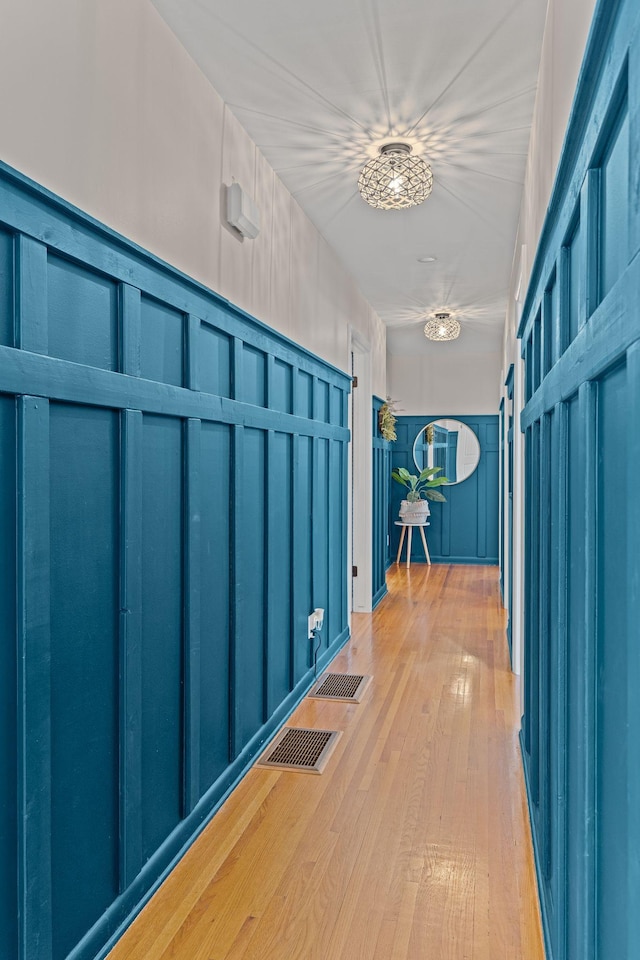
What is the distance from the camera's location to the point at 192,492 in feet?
7.90

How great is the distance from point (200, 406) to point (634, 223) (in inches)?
70.1

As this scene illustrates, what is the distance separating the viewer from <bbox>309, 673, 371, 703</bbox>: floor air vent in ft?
12.8

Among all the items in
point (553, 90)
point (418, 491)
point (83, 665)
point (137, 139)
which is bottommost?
point (83, 665)

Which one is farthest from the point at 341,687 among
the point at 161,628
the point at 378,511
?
the point at 378,511

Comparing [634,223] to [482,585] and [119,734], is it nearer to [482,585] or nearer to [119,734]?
[119,734]

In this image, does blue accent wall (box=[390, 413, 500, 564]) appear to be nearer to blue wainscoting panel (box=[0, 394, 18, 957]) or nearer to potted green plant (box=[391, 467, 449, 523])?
potted green plant (box=[391, 467, 449, 523])

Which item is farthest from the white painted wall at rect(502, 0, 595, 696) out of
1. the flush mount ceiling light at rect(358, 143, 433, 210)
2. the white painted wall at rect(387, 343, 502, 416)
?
the white painted wall at rect(387, 343, 502, 416)

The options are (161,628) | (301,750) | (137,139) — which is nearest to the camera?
(137,139)

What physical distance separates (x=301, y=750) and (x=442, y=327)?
473 centimetres

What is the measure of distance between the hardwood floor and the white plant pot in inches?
183

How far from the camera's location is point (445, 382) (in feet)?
29.3

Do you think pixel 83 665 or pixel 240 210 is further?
pixel 240 210

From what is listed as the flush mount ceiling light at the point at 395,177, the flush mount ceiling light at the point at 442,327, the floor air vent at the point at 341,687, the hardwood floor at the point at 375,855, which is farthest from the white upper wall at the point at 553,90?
the flush mount ceiling light at the point at 442,327

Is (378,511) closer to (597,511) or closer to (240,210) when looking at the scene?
(240,210)
